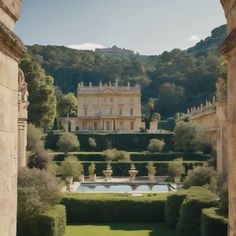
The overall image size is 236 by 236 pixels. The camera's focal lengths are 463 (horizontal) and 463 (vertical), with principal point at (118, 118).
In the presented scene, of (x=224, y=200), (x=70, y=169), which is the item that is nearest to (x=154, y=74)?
(x=70, y=169)

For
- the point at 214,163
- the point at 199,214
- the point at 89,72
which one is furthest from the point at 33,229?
the point at 89,72

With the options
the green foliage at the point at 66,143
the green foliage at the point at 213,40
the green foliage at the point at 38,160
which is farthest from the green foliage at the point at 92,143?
the green foliage at the point at 213,40

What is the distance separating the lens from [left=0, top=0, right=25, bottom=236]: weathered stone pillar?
4.91 meters

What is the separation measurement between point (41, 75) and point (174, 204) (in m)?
27.7

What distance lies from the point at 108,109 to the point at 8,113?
64020 mm

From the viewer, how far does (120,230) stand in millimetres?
17047

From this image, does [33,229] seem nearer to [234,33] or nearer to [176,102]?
[234,33]

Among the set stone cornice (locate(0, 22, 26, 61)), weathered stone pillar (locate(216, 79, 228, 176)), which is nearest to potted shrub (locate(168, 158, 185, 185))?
weathered stone pillar (locate(216, 79, 228, 176))

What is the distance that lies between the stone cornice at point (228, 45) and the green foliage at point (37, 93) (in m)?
36.0

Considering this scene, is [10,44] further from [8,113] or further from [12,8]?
[8,113]

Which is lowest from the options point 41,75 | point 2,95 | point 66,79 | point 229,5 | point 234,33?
point 2,95

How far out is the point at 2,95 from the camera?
4906 mm

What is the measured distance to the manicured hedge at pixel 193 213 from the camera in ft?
49.1

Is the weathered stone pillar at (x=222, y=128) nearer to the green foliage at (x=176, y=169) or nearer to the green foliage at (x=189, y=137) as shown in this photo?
the green foliage at (x=176, y=169)
